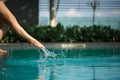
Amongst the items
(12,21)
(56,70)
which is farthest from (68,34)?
(12,21)

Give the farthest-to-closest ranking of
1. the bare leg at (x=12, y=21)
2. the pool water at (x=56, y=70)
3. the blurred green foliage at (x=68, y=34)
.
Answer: the blurred green foliage at (x=68, y=34) < the pool water at (x=56, y=70) < the bare leg at (x=12, y=21)

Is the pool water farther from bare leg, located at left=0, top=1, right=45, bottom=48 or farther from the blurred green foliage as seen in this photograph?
bare leg, located at left=0, top=1, right=45, bottom=48

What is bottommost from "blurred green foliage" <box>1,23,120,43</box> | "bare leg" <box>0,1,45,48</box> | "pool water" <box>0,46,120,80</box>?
"pool water" <box>0,46,120,80</box>

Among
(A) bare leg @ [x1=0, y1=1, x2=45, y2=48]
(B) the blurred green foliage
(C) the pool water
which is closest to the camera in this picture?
(A) bare leg @ [x1=0, y1=1, x2=45, y2=48]

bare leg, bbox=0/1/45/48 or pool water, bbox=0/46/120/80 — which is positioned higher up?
bare leg, bbox=0/1/45/48

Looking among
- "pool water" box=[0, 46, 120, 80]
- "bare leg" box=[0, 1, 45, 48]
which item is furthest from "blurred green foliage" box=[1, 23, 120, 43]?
"bare leg" box=[0, 1, 45, 48]

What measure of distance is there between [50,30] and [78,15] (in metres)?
5.58

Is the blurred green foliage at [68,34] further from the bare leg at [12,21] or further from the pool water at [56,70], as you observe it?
the bare leg at [12,21]

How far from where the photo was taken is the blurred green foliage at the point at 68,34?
787 inches

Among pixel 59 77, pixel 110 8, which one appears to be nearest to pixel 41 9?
pixel 110 8

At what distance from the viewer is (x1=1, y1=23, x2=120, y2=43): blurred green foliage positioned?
65.6 feet

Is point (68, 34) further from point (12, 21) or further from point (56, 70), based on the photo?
point (12, 21)

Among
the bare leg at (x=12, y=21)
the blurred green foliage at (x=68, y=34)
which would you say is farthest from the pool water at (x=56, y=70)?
the bare leg at (x=12, y=21)

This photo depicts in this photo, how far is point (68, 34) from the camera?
67.0 ft
